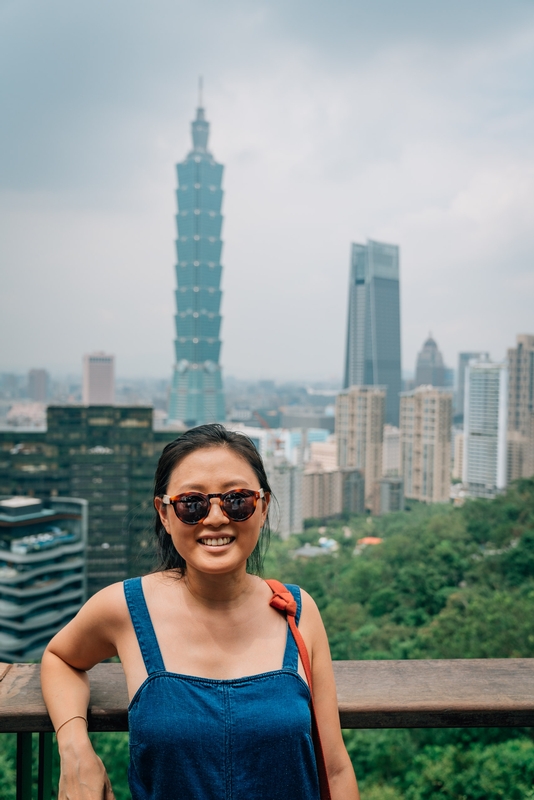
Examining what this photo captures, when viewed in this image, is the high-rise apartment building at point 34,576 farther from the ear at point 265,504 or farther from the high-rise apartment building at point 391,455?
the ear at point 265,504

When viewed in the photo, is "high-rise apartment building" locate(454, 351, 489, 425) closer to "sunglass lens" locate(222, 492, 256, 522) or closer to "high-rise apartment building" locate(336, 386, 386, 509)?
"high-rise apartment building" locate(336, 386, 386, 509)

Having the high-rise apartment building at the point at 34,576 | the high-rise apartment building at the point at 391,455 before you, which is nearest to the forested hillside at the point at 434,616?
the high-rise apartment building at the point at 34,576

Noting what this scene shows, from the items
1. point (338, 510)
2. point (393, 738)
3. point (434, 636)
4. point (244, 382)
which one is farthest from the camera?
point (244, 382)

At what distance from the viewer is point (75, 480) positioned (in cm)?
1680

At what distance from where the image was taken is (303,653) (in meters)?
0.50

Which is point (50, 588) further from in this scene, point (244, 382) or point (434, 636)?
point (244, 382)

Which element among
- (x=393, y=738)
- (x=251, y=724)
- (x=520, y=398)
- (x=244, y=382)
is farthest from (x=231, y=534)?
(x=244, y=382)

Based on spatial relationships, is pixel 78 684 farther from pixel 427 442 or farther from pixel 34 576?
pixel 427 442

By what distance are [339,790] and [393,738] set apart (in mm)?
5977

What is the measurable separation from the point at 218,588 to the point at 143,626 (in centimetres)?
6

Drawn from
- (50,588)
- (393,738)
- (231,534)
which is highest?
(231,534)

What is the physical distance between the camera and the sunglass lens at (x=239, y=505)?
52 cm

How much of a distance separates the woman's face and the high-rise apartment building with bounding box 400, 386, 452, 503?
23.2 metres

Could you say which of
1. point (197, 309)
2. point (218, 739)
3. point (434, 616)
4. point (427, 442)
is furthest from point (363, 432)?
point (218, 739)
